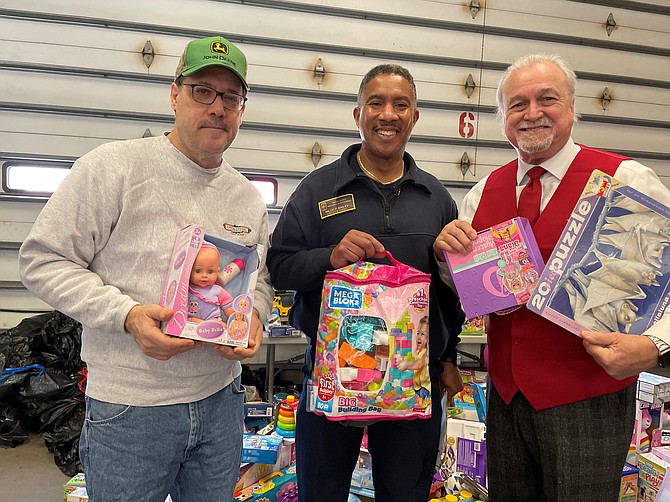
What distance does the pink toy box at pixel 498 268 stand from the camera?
1.51 meters

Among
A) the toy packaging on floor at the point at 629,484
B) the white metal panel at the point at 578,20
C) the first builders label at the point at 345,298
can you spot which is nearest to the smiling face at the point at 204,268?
the first builders label at the point at 345,298

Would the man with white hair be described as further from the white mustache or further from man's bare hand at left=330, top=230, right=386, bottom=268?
man's bare hand at left=330, top=230, right=386, bottom=268

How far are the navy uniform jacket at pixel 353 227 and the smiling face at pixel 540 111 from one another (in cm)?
37

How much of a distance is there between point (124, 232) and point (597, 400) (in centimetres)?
149

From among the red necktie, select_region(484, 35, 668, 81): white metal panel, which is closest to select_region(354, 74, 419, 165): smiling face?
the red necktie

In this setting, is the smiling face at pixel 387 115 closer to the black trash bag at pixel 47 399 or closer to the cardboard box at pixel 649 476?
the cardboard box at pixel 649 476

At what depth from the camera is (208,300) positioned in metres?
1.33

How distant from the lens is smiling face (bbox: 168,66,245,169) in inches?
56.3

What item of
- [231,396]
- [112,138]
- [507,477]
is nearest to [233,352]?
[231,396]

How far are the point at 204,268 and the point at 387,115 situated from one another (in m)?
0.86

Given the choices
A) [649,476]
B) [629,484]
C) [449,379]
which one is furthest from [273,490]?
[649,476]

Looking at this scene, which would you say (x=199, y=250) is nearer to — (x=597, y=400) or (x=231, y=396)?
(x=231, y=396)

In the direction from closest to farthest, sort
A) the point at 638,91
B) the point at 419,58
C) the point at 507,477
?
the point at 507,477 < the point at 419,58 < the point at 638,91

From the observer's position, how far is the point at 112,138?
4.33 metres
